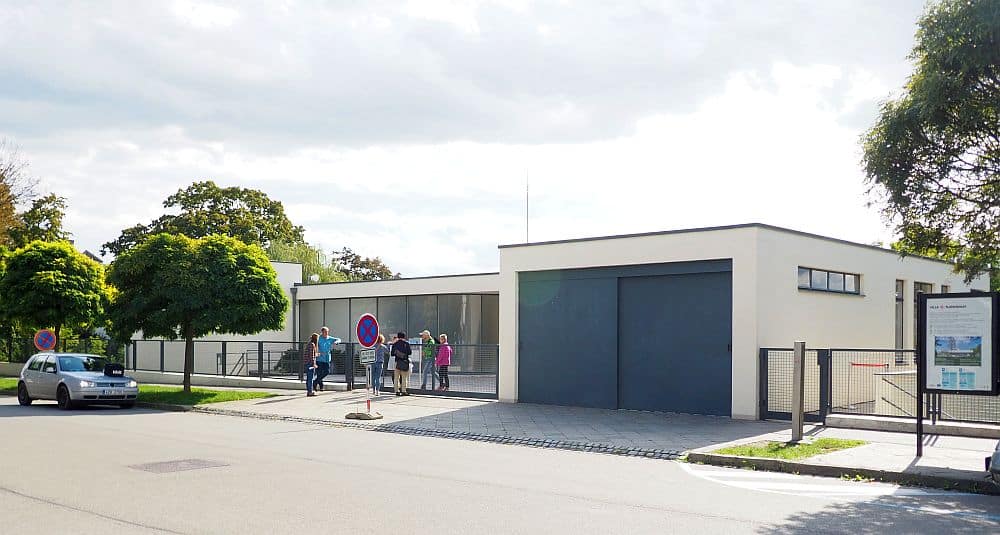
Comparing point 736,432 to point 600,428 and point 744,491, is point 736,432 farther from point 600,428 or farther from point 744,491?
point 744,491

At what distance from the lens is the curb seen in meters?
10.3

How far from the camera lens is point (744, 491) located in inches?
400

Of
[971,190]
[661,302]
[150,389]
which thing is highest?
[971,190]

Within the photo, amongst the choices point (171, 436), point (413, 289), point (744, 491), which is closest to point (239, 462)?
point (171, 436)

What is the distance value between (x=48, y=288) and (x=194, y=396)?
9.86m

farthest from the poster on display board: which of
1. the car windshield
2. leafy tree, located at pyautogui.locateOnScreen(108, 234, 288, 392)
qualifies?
the car windshield

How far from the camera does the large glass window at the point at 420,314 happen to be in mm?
35000

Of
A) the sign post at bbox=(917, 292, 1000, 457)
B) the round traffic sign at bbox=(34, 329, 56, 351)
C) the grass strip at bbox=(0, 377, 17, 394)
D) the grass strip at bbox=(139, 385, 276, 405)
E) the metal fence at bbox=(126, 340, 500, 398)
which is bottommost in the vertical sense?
the grass strip at bbox=(0, 377, 17, 394)

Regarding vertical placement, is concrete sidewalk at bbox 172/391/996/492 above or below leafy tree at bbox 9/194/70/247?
below

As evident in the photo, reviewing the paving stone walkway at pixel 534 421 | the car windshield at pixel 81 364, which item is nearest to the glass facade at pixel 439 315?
the paving stone walkway at pixel 534 421

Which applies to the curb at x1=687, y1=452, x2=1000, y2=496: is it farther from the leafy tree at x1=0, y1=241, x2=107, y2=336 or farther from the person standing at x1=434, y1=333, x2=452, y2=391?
the leafy tree at x1=0, y1=241, x2=107, y2=336

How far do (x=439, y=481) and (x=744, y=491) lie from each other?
3.42 metres

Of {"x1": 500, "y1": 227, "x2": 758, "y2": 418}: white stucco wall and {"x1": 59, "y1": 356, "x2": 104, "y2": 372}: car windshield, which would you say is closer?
{"x1": 500, "y1": 227, "x2": 758, "y2": 418}: white stucco wall

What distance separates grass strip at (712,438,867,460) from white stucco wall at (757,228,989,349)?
4.11m
